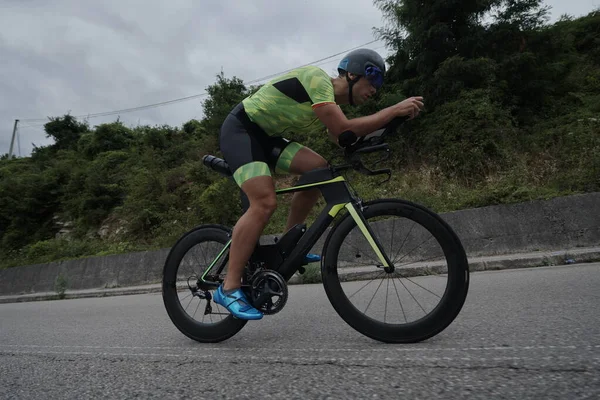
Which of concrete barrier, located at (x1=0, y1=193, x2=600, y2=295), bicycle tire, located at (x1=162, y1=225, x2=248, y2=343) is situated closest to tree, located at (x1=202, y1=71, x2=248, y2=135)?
concrete barrier, located at (x1=0, y1=193, x2=600, y2=295)

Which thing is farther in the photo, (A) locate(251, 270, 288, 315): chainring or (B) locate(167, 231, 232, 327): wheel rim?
(B) locate(167, 231, 232, 327): wheel rim

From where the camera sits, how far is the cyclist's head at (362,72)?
234 cm

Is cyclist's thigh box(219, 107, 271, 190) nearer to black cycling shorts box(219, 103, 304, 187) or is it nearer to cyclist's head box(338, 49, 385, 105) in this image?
black cycling shorts box(219, 103, 304, 187)

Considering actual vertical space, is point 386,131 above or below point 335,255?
above

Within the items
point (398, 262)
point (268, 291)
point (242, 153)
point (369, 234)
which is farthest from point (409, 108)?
point (268, 291)

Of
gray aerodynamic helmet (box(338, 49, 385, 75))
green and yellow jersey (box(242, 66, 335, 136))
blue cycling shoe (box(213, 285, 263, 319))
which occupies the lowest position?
blue cycling shoe (box(213, 285, 263, 319))

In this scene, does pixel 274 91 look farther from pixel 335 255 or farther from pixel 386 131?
pixel 335 255

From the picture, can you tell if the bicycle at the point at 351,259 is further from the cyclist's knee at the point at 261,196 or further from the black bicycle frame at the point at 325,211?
the cyclist's knee at the point at 261,196

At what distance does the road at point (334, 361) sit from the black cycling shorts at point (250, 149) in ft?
3.50

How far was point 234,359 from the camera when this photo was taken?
6.56ft

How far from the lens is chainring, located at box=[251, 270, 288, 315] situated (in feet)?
7.47

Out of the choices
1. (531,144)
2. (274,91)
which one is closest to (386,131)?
(274,91)

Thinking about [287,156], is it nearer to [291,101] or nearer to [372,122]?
A: [291,101]

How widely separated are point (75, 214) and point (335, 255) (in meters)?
19.3
